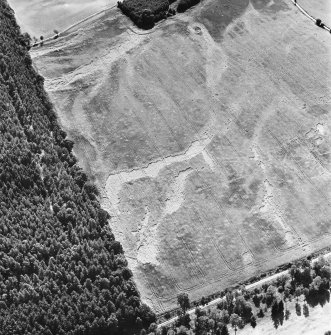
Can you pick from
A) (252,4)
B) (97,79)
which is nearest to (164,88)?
(97,79)

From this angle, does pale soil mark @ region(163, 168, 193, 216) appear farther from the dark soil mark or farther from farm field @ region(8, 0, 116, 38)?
farm field @ region(8, 0, 116, 38)

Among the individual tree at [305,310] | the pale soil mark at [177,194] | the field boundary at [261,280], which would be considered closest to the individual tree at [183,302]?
the field boundary at [261,280]

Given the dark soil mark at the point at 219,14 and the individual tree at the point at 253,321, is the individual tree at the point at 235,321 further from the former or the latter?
the dark soil mark at the point at 219,14

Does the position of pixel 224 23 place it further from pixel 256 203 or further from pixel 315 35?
pixel 256 203

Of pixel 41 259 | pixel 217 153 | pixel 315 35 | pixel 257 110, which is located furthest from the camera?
pixel 315 35

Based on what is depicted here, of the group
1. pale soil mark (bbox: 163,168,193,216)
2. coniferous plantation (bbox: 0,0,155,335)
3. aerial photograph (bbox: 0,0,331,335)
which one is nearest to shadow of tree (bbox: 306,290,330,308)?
aerial photograph (bbox: 0,0,331,335)

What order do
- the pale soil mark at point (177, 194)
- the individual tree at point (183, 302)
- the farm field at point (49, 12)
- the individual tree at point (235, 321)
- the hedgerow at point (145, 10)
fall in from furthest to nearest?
the hedgerow at point (145, 10)
the farm field at point (49, 12)
the pale soil mark at point (177, 194)
the individual tree at point (183, 302)
the individual tree at point (235, 321)
